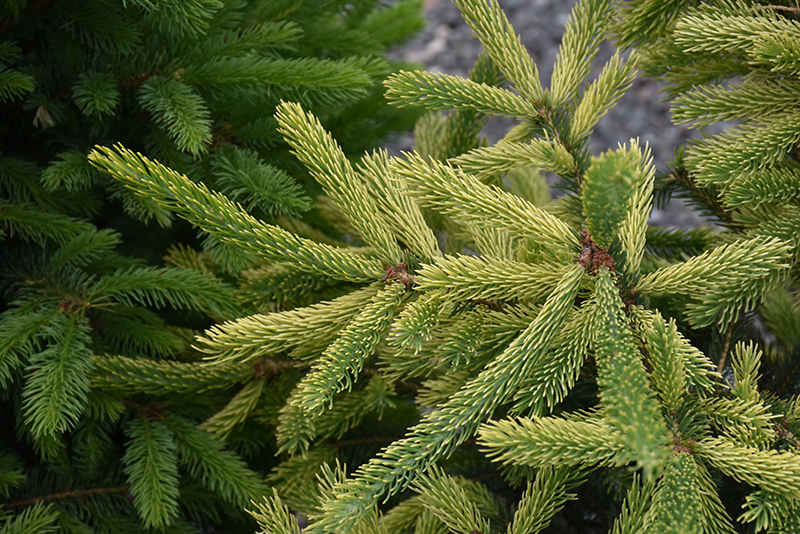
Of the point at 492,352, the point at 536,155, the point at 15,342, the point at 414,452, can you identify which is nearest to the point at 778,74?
the point at 536,155

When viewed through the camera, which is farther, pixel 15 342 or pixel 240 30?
pixel 240 30

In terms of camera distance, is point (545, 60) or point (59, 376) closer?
point (59, 376)

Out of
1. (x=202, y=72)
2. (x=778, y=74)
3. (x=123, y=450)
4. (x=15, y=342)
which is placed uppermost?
(x=778, y=74)

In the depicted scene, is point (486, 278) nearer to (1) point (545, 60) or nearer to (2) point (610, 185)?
(2) point (610, 185)

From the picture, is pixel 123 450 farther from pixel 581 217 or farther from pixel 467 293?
pixel 581 217

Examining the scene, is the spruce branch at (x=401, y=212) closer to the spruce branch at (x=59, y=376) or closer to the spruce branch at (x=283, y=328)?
the spruce branch at (x=283, y=328)

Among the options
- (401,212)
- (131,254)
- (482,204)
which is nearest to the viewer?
(482,204)

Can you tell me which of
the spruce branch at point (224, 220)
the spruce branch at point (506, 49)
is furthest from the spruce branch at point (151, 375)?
the spruce branch at point (506, 49)

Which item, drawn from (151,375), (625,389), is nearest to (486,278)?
(625,389)
